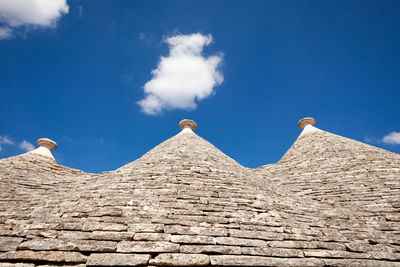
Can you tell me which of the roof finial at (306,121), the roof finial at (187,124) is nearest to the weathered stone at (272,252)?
the roof finial at (187,124)

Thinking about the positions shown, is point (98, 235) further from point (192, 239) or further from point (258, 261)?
point (258, 261)

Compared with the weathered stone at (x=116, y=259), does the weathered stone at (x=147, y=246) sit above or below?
above

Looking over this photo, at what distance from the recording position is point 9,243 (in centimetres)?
245

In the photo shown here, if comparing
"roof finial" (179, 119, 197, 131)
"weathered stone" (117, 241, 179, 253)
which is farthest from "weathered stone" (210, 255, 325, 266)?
"roof finial" (179, 119, 197, 131)

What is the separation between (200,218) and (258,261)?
0.93 m

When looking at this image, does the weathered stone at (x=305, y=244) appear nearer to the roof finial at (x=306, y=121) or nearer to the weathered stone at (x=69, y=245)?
the weathered stone at (x=69, y=245)

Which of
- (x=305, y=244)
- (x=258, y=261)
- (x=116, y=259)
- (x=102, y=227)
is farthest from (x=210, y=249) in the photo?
(x=102, y=227)

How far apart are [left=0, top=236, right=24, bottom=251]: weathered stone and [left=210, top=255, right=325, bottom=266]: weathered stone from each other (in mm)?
A: 2228

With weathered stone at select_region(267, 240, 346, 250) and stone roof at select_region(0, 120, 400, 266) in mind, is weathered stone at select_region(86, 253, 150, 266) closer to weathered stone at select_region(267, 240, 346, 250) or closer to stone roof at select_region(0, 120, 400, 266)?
stone roof at select_region(0, 120, 400, 266)

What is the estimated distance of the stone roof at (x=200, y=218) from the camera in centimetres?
234

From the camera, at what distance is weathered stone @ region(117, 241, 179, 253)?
2.33m

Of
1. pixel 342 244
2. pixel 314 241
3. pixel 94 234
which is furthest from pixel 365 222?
pixel 94 234

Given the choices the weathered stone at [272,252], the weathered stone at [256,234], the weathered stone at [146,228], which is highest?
the weathered stone at [146,228]

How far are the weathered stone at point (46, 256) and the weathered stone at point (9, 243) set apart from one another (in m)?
0.12
